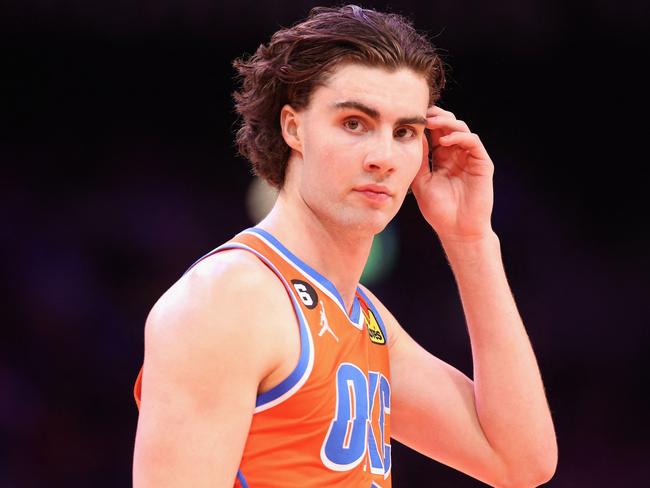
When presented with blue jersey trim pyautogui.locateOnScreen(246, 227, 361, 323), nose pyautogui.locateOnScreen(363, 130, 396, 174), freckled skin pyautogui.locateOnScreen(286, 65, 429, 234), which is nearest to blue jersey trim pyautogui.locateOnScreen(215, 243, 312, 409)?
blue jersey trim pyautogui.locateOnScreen(246, 227, 361, 323)

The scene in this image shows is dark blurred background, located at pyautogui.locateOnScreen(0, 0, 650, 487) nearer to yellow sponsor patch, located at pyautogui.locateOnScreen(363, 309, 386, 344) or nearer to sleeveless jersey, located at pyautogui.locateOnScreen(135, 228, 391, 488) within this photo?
yellow sponsor patch, located at pyautogui.locateOnScreen(363, 309, 386, 344)

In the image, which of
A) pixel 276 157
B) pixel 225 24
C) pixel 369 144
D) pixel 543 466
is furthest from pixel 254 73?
pixel 225 24

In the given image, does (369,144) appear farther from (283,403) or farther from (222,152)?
(222,152)

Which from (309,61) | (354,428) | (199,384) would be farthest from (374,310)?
(199,384)

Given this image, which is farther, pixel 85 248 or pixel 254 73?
pixel 85 248

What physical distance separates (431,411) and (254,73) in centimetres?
110

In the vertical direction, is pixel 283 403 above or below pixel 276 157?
below

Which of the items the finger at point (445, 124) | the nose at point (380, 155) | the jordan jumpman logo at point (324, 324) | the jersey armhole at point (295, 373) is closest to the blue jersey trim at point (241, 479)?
the jersey armhole at point (295, 373)

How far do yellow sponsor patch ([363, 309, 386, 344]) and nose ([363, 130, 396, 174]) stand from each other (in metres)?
0.47

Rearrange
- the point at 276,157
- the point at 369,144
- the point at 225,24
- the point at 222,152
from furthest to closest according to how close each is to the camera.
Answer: the point at 222,152
the point at 225,24
the point at 276,157
the point at 369,144

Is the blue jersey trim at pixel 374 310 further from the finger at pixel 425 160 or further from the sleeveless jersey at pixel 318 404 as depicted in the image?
→ the finger at pixel 425 160

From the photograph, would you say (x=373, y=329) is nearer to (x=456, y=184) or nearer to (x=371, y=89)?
(x=456, y=184)

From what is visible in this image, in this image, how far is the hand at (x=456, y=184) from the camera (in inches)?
103

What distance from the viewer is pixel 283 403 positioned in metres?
2.07
